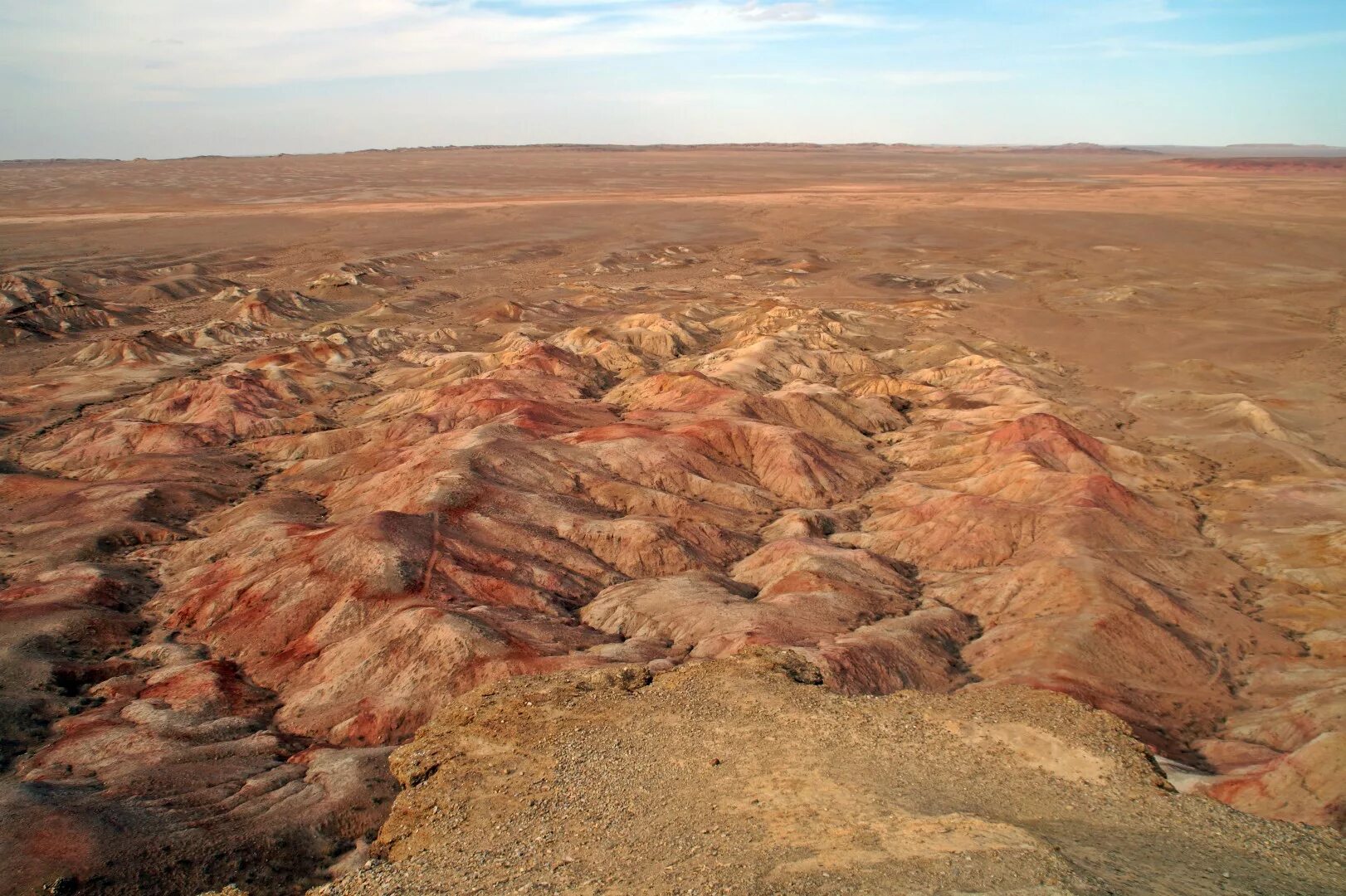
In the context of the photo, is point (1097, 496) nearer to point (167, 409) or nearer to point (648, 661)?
point (648, 661)

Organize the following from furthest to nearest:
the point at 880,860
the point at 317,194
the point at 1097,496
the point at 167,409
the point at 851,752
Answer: the point at 317,194 → the point at 167,409 → the point at 1097,496 → the point at 851,752 → the point at 880,860

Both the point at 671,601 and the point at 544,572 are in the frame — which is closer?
the point at 671,601

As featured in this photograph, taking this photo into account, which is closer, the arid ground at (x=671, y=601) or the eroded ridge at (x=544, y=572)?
the arid ground at (x=671, y=601)

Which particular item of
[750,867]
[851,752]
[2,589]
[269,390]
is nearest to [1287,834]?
[851,752]

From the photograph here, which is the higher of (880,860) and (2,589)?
(880,860)
